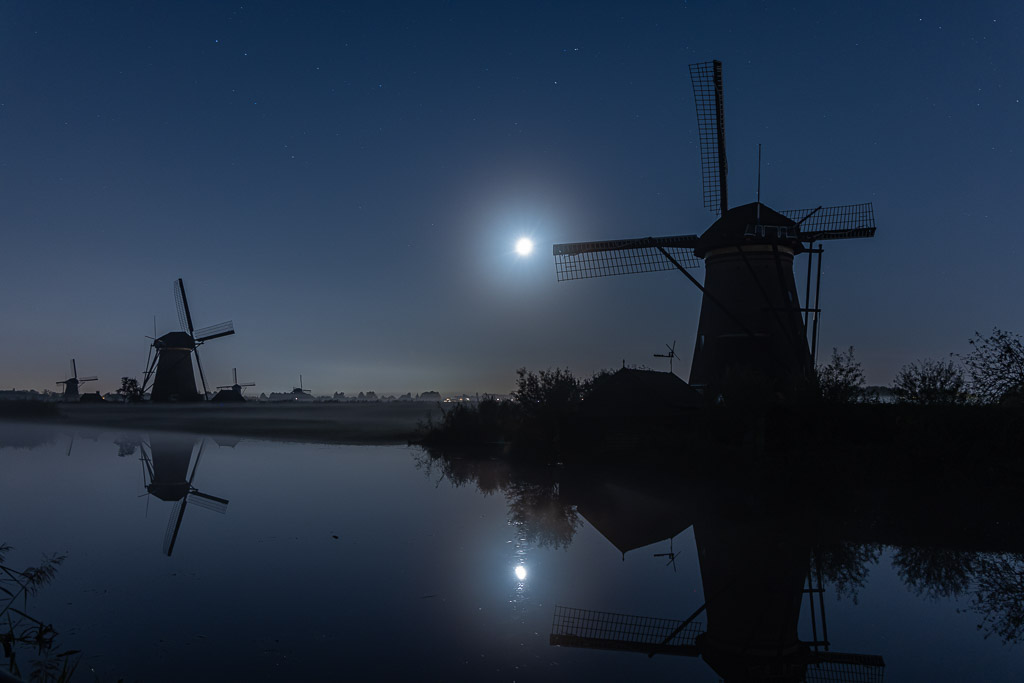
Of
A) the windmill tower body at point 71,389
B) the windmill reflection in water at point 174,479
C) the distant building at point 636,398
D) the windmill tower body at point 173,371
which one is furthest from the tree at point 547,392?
the windmill tower body at point 71,389

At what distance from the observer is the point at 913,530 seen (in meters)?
13.3

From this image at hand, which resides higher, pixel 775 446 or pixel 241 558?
pixel 775 446

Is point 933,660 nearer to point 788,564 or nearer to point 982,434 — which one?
point 788,564

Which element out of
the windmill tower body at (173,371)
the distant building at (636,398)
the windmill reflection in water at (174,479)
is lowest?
the windmill reflection in water at (174,479)

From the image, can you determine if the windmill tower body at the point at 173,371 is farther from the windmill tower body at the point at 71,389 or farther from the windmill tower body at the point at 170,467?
the windmill tower body at the point at 71,389

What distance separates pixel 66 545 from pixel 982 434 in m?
25.2

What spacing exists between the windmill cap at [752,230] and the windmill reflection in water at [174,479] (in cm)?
2148

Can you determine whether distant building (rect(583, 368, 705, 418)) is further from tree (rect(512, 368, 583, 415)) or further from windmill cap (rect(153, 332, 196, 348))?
windmill cap (rect(153, 332, 196, 348))

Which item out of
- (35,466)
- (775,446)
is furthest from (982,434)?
(35,466)

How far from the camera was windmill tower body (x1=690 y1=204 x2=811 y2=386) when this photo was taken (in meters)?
25.5

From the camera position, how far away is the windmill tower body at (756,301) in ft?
83.6

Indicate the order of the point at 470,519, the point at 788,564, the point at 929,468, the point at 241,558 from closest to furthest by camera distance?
the point at 788,564 < the point at 241,558 < the point at 470,519 < the point at 929,468

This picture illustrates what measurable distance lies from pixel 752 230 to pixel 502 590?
21035mm

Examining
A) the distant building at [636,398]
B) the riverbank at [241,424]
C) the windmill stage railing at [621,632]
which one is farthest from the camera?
the riverbank at [241,424]
